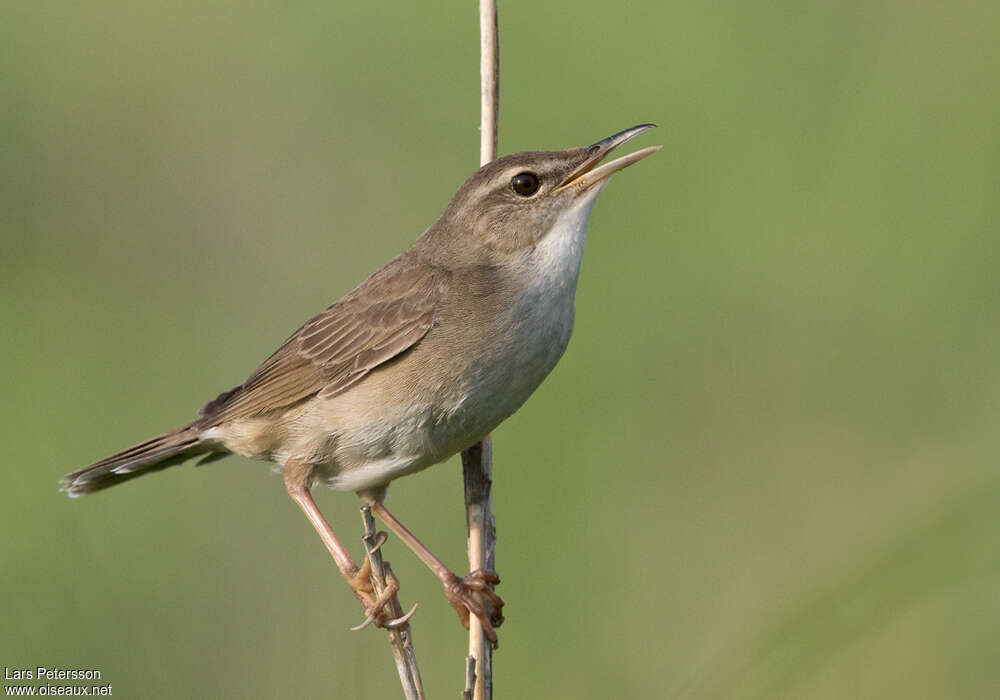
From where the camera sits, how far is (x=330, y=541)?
437 centimetres

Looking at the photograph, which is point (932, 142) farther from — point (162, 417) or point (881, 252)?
point (162, 417)

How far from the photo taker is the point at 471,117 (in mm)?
6945

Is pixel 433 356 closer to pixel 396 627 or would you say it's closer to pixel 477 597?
pixel 477 597

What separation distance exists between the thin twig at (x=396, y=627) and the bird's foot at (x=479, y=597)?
0.29m

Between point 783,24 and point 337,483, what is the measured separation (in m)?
4.08

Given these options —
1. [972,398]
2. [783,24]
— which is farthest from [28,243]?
[972,398]

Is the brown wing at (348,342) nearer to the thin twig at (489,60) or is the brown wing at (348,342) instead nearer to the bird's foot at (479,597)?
the thin twig at (489,60)

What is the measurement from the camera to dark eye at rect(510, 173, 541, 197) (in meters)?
4.20

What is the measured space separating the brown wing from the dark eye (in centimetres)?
40

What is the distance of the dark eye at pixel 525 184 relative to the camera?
4195 millimetres

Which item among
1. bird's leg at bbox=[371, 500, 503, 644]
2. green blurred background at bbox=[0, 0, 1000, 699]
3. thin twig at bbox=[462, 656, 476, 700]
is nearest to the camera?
thin twig at bbox=[462, 656, 476, 700]

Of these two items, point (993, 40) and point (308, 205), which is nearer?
point (308, 205)

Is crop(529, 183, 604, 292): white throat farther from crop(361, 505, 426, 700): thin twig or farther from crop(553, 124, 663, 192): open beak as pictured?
crop(361, 505, 426, 700): thin twig

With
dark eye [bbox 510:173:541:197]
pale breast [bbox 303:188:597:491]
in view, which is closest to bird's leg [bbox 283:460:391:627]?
pale breast [bbox 303:188:597:491]
